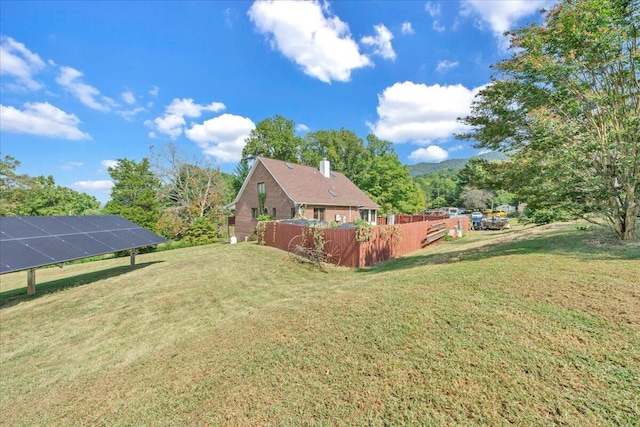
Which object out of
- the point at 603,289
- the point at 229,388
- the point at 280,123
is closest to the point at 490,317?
the point at 603,289

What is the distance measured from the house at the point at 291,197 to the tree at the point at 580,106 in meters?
15.3

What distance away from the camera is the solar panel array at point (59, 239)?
736 centimetres

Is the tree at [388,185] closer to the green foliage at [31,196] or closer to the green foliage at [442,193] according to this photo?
the green foliage at [442,193]

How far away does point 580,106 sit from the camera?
7.51 meters

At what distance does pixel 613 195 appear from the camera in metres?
7.25

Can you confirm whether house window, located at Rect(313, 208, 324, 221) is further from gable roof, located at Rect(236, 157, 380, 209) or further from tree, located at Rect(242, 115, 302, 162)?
tree, located at Rect(242, 115, 302, 162)

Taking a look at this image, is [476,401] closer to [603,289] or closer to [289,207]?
[603,289]

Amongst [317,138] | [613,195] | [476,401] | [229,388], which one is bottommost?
[229,388]

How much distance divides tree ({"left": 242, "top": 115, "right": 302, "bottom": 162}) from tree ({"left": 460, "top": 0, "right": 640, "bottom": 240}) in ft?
109

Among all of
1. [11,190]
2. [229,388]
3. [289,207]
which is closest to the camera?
[229,388]

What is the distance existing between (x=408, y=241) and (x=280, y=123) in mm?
30335

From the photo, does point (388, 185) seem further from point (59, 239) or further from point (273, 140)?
point (59, 239)

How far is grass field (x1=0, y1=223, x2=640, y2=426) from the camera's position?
279 cm

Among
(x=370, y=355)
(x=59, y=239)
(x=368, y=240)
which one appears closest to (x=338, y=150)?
(x=368, y=240)
